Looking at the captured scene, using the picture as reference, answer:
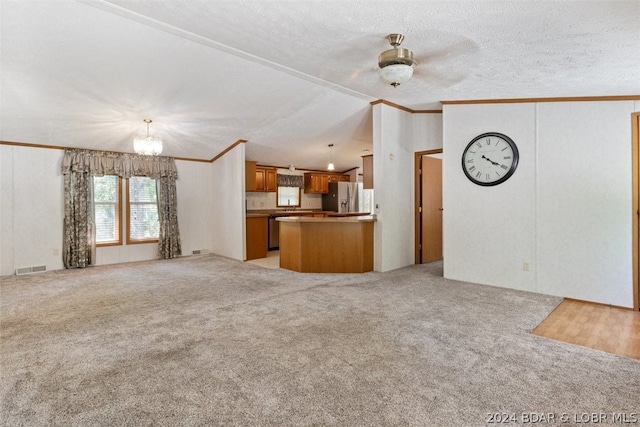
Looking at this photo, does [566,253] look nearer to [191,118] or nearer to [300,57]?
[300,57]

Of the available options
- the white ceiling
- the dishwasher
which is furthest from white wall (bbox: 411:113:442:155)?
the dishwasher

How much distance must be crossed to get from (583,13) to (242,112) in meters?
4.41

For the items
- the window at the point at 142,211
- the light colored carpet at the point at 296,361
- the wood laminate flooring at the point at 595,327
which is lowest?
the wood laminate flooring at the point at 595,327

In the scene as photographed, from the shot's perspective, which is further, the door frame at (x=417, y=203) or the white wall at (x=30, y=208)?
the door frame at (x=417, y=203)

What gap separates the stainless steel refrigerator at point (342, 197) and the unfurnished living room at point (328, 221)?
237 cm

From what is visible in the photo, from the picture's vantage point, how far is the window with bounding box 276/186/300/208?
29.5 feet

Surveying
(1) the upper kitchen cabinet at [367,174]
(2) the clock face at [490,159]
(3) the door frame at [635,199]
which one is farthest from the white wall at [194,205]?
(3) the door frame at [635,199]

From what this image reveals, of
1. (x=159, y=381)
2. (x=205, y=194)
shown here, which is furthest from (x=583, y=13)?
(x=205, y=194)

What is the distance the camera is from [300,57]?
354cm

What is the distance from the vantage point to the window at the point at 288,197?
8.98 meters

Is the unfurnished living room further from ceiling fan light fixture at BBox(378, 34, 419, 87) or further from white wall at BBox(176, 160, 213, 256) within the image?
white wall at BBox(176, 160, 213, 256)

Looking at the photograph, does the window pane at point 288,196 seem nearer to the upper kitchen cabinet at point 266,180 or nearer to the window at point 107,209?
the upper kitchen cabinet at point 266,180

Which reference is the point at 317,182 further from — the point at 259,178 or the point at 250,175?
the point at 250,175

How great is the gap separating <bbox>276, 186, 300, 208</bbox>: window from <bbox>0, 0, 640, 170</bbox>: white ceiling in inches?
131
